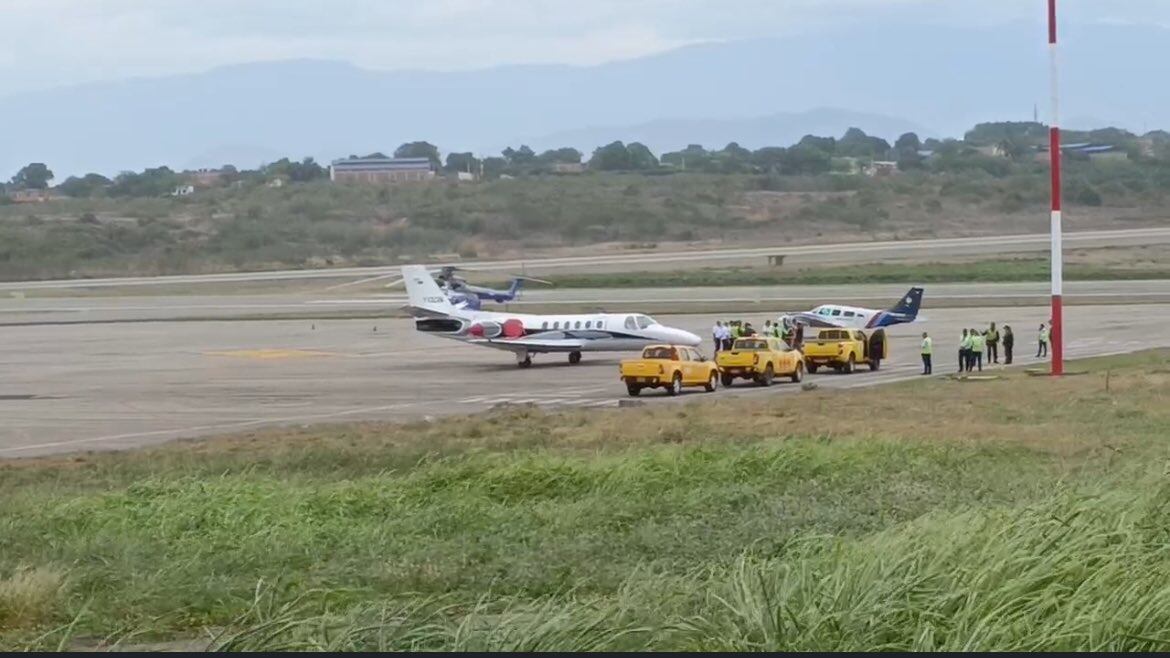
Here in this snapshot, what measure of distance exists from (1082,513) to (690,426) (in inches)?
693

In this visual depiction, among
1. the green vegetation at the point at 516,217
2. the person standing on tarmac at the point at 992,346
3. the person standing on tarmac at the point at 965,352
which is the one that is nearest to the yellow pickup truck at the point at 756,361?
the person standing on tarmac at the point at 965,352

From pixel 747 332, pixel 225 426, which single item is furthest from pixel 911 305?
pixel 225 426

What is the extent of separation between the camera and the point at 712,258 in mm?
120000

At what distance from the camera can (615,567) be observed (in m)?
13.5

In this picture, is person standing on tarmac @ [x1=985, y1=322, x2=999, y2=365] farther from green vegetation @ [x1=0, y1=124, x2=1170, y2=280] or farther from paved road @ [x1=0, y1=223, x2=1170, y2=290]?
green vegetation @ [x1=0, y1=124, x2=1170, y2=280]

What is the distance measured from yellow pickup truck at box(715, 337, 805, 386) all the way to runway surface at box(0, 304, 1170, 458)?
61 centimetres

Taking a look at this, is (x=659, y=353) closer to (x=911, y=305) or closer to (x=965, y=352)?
(x=965, y=352)

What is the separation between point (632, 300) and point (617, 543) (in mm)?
76277

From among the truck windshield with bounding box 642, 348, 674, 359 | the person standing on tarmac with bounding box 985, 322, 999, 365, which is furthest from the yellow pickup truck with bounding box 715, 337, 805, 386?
the person standing on tarmac with bounding box 985, 322, 999, 365

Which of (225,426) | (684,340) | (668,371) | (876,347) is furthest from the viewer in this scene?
(684,340)

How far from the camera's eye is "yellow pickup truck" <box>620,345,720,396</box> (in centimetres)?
4350

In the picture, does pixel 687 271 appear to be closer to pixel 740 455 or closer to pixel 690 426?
pixel 690 426

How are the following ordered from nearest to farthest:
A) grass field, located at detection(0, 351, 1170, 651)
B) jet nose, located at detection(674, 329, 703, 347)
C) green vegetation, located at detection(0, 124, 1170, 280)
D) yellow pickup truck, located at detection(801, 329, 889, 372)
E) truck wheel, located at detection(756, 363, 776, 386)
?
grass field, located at detection(0, 351, 1170, 651), truck wheel, located at detection(756, 363, 776, 386), yellow pickup truck, located at detection(801, 329, 889, 372), jet nose, located at detection(674, 329, 703, 347), green vegetation, located at detection(0, 124, 1170, 280)

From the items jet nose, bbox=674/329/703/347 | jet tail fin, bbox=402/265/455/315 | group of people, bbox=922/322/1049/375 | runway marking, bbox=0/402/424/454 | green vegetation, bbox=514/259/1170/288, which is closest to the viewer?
runway marking, bbox=0/402/424/454
